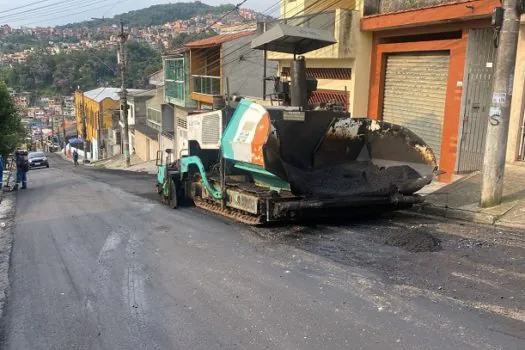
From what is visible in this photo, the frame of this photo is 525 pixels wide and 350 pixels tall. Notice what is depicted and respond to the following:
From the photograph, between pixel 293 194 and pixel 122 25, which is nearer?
pixel 293 194

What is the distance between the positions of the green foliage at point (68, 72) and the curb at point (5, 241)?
57.1m

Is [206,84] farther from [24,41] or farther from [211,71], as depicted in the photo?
[24,41]

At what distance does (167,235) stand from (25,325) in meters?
3.69

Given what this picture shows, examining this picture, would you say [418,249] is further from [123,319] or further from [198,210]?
[198,210]

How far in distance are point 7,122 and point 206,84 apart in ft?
35.4

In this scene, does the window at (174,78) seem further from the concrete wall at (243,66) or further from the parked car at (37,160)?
the parked car at (37,160)

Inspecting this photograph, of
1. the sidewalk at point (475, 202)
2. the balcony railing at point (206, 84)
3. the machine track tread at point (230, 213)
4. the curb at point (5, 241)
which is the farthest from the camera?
the balcony railing at point (206, 84)

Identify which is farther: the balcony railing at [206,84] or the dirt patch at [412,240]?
the balcony railing at [206,84]

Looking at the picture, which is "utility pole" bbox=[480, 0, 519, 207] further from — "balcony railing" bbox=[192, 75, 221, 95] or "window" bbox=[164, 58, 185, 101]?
"window" bbox=[164, 58, 185, 101]

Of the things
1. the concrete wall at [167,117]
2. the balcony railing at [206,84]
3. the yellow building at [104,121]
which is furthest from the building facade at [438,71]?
the yellow building at [104,121]

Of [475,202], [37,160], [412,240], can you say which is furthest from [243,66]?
[37,160]

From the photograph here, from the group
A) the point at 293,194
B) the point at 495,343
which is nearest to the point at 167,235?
the point at 293,194

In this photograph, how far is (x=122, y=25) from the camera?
32.1 m

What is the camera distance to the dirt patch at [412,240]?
6898 millimetres
